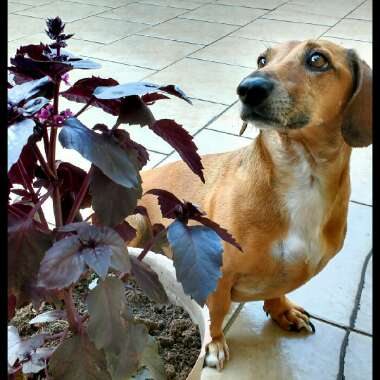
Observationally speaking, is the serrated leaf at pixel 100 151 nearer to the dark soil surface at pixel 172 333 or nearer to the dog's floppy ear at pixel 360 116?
the dark soil surface at pixel 172 333

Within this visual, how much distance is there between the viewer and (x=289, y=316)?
62.5 inches

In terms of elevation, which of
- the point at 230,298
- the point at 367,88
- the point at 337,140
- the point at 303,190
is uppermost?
the point at 367,88

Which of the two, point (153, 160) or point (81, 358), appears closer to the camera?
point (81, 358)

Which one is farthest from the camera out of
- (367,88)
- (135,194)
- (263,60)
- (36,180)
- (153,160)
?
(153,160)

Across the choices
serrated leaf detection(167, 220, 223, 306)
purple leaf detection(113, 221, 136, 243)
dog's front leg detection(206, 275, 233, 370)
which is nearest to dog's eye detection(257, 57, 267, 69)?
dog's front leg detection(206, 275, 233, 370)

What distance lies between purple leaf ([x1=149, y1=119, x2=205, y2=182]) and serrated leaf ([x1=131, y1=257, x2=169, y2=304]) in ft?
0.54

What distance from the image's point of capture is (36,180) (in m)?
0.85

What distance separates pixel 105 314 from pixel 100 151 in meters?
0.21

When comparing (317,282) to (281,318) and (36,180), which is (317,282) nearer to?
(281,318)

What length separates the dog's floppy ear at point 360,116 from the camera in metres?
1.19

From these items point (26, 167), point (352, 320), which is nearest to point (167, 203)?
point (26, 167)

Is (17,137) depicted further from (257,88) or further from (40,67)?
(257,88)

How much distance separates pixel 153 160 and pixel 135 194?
1575 mm
